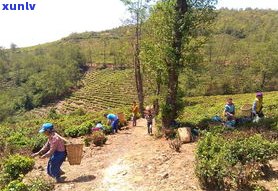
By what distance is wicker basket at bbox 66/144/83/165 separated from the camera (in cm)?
1183

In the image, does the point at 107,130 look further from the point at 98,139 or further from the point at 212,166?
the point at 212,166

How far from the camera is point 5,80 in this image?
147 metres

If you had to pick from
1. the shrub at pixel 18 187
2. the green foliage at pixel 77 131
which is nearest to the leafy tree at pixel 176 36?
the green foliage at pixel 77 131

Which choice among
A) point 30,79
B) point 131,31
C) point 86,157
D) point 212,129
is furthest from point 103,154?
point 30,79

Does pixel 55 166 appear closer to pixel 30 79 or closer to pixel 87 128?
pixel 87 128

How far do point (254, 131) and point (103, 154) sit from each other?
5.88 m

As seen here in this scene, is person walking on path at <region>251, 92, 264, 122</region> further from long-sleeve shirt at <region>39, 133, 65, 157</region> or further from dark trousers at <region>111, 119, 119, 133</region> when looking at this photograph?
long-sleeve shirt at <region>39, 133, 65, 157</region>

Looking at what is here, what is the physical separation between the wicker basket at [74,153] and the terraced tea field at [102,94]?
70502 mm

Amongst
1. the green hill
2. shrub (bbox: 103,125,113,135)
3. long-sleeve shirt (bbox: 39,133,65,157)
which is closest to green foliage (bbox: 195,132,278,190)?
long-sleeve shirt (bbox: 39,133,65,157)

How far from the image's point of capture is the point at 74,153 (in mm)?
12023

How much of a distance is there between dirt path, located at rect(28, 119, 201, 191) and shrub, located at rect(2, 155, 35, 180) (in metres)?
0.41

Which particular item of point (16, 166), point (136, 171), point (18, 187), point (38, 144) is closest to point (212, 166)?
point (136, 171)

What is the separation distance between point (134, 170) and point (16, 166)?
13.0ft

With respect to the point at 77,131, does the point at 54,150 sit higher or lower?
higher
